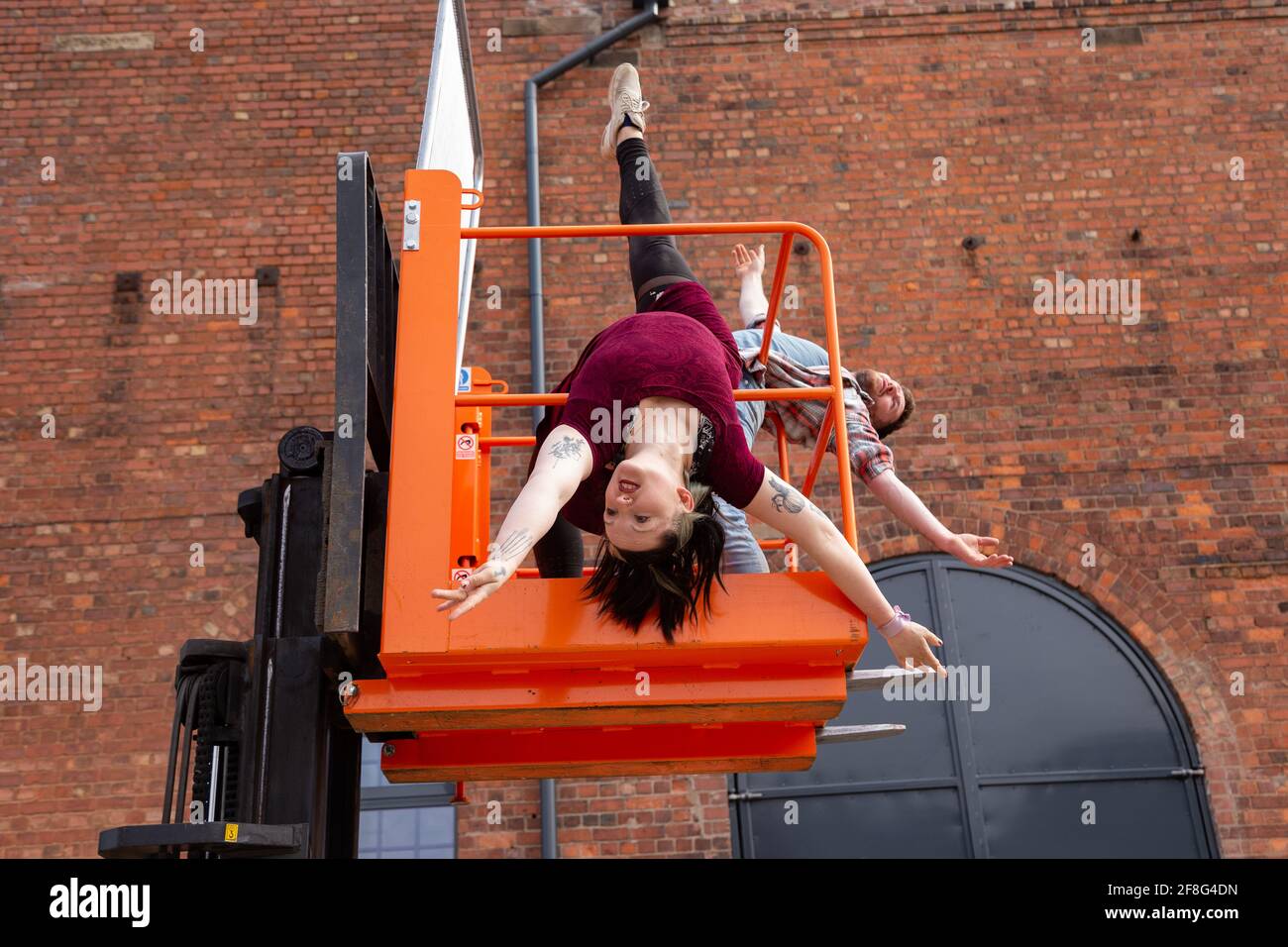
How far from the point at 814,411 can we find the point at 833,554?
1521 mm

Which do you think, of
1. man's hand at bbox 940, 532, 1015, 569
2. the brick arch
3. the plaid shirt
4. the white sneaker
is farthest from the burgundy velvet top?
the brick arch

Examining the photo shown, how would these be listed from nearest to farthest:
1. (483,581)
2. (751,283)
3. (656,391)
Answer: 1. (483,581)
2. (656,391)
3. (751,283)

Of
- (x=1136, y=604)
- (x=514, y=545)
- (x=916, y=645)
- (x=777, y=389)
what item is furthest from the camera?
(x=1136, y=604)

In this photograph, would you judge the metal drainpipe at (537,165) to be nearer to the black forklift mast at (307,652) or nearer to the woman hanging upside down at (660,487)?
the black forklift mast at (307,652)

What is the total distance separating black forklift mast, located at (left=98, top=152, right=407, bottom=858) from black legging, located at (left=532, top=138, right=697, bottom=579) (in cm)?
82

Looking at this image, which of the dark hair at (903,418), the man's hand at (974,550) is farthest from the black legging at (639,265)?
the man's hand at (974,550)

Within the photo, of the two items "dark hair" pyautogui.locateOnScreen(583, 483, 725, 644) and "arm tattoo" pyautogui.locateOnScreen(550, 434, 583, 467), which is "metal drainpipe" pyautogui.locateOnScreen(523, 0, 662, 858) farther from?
"arm tattoo" pyautogui.locateOnScreen(550, 434, 583, 467)

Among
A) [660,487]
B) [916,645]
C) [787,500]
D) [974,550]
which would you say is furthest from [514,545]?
[974,550]

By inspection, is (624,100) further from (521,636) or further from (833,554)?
(521,636)

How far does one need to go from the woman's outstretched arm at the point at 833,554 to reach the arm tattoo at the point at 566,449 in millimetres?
594

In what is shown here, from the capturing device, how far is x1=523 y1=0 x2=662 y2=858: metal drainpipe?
8.53m

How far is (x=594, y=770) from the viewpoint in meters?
4.22

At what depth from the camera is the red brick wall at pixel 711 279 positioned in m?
7.96

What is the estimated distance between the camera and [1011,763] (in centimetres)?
786
